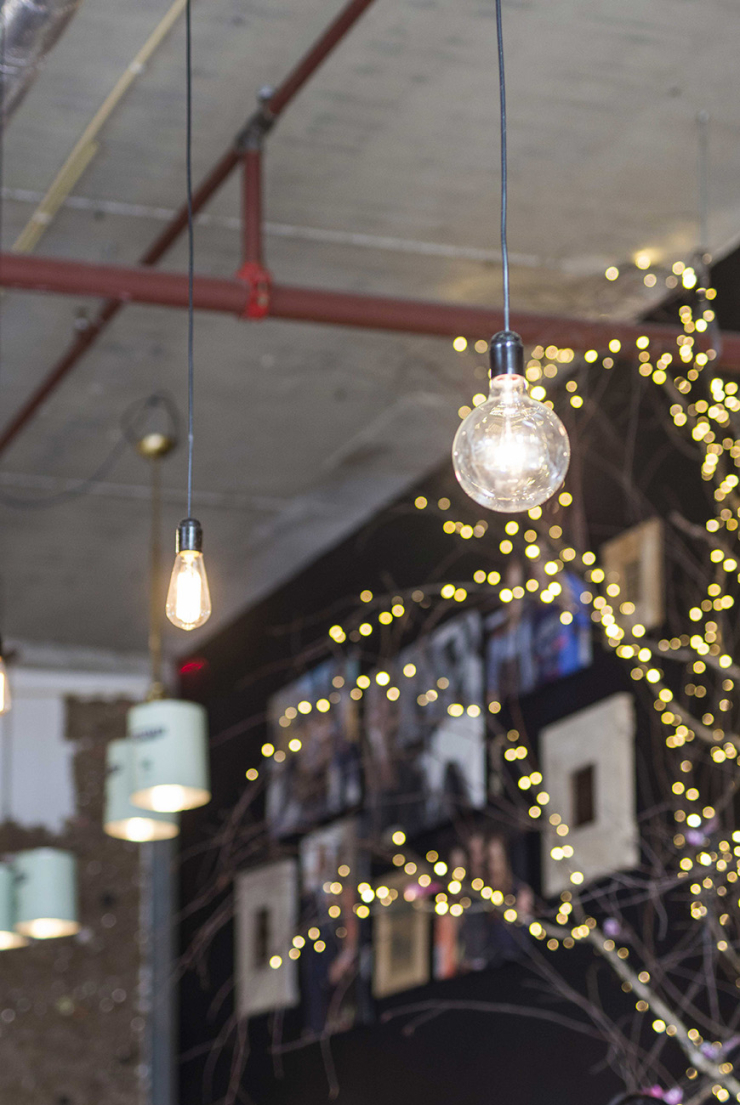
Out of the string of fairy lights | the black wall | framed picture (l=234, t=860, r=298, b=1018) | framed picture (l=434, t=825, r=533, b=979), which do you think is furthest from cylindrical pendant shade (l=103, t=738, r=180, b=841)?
framed picture (l=234, t=860, r=298, b=1018)

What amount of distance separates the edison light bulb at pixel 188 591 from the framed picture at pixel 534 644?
271 cm

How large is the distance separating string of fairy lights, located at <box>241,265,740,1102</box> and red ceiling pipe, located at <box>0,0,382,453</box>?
0.84 meters

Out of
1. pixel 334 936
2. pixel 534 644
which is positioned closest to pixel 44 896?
pixel 334 936

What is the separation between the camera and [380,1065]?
6.01 metres

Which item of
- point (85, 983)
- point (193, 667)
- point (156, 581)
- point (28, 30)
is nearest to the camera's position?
point (28, 30)

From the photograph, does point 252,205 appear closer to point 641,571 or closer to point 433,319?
point 433,319

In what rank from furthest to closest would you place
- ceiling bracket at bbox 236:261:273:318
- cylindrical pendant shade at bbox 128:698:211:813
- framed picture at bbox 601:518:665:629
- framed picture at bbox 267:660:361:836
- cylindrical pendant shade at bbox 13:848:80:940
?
1. framed picture at bbox 267:660:361:836
2. cylindrical pendant shade at bbox 13:848:80:940
3. framed picture at bbox 601:518:665:629
4. cylindrical pendant shade at bbox 128:698:211:813
5. ceiling bracket at bbox 236:261:273:318

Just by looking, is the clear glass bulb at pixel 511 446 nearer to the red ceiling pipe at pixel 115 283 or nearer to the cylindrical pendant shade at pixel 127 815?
the red ceiling pipe at pixel 115 283

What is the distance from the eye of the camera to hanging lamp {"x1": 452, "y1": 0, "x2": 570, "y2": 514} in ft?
6.35

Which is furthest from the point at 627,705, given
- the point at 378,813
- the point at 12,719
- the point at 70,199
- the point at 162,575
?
the point at 12,719

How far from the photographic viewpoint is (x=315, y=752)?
6891 mm

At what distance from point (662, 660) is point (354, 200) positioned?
1646 millimetres

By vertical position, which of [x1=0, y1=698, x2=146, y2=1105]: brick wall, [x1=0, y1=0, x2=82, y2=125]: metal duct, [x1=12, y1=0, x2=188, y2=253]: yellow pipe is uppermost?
[x1=12, y1=0, x2=188, y2=253]: yellow pipe

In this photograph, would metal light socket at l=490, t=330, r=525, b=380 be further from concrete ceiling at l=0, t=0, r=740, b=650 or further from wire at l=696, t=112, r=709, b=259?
wire at l=696, t=112, r=709, b=259
